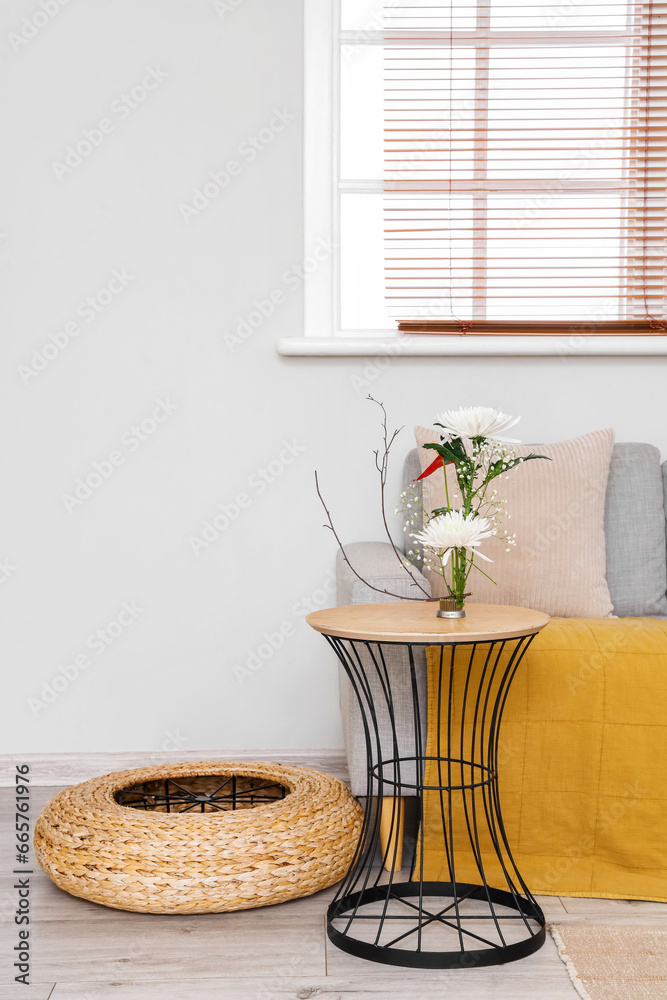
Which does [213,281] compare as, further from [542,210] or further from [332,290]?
[542,210]

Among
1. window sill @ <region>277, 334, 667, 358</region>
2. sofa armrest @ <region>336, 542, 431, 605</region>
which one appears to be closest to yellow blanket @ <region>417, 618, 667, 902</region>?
sofa armrest @ <region>336, 542, 431, 605</region>

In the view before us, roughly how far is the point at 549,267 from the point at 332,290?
0.65 meters

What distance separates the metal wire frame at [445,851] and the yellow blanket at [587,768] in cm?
5

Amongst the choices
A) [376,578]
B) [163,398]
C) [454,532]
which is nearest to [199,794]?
[376,578]

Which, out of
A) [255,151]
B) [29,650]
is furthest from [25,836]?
[255,151]

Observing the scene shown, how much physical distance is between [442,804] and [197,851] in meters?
0.48

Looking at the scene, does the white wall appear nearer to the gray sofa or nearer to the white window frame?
the white window frame

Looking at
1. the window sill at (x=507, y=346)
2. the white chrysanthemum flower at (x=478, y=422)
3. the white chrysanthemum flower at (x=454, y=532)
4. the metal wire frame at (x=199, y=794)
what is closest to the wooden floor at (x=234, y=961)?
the metal wire frame at (x=199, y=794)

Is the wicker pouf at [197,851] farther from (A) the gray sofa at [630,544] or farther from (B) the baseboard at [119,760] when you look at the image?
(B) the baseboard at [119,760]

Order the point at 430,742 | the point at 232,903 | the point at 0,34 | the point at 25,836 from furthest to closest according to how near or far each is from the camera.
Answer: the point at 0,34 → the point at 25,836 → the point at 430,742 → the point at 232,903

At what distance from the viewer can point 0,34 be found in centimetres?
253

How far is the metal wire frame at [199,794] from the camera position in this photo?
83.7 inches

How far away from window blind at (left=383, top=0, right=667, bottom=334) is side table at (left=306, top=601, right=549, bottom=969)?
3.73 feet

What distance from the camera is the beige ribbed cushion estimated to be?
2.20m
